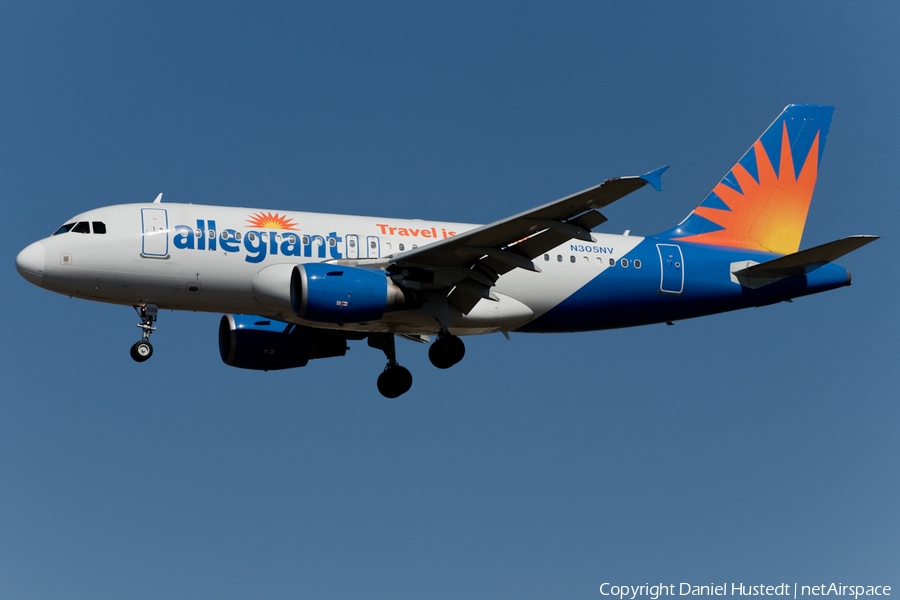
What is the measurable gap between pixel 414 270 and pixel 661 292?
733 centimetres

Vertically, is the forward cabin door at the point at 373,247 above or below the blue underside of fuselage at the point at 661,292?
above

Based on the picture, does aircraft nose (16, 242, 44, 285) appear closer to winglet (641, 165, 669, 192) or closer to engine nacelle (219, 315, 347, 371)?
engine nacelle (219, 315, 347, 371)

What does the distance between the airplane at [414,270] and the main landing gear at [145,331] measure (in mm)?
30

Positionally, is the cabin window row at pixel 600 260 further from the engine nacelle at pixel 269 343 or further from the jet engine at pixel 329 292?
the engine nacelle at pixel 269 343

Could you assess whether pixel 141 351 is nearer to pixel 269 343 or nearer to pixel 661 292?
pixel 269 343

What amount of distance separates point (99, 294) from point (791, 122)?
21602mm

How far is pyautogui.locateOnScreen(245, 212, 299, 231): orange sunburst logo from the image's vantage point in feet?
84.1

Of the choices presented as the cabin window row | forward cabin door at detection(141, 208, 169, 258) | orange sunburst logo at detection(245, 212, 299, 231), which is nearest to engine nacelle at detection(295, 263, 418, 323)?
orange sunburst logo at detection(245, 212, 299, 231)

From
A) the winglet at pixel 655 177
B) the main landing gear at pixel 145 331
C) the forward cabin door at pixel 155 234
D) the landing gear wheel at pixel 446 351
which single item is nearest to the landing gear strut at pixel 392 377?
the landing gear wheel at pixel 446 351

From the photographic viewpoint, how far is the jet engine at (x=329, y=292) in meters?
23.9

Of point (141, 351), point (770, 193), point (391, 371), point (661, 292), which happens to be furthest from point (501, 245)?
point (770, 193)

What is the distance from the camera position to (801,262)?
1111 inches

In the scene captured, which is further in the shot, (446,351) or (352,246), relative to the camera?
(446,351)

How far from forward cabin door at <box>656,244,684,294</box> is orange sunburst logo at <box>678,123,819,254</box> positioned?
141 cm
